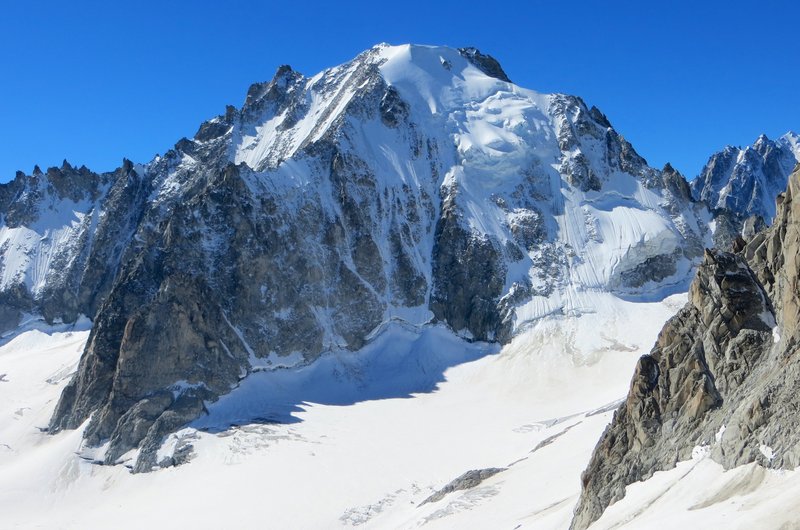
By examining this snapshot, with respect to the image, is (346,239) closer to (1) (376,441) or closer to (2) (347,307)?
(2) (347,307)

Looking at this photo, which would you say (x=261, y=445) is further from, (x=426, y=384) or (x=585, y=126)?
(x=585, y=126)

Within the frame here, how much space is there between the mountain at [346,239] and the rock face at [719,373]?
55.7m

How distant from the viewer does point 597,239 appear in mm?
120375

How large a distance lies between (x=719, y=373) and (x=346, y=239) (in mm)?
80913

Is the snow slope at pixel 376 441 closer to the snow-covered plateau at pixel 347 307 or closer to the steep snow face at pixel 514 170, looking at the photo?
the snow-covered plateau at pixel 347 307

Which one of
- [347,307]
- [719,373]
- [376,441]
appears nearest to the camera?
[719,373]

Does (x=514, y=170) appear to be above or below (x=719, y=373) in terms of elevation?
above

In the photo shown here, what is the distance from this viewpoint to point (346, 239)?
114375mm

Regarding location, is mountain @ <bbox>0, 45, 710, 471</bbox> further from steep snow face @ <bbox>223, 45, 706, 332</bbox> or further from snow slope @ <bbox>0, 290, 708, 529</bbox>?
snow slope @ <bbox>0, 290, 708, 529</bbox>

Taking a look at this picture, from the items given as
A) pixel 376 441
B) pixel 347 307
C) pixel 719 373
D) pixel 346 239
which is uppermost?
pixel 346 239

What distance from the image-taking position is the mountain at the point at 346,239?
97312 mm

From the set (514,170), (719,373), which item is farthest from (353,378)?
(719,373)

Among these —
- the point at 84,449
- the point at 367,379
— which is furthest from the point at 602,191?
the point at 84,449

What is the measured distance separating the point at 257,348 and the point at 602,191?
5813 cm
